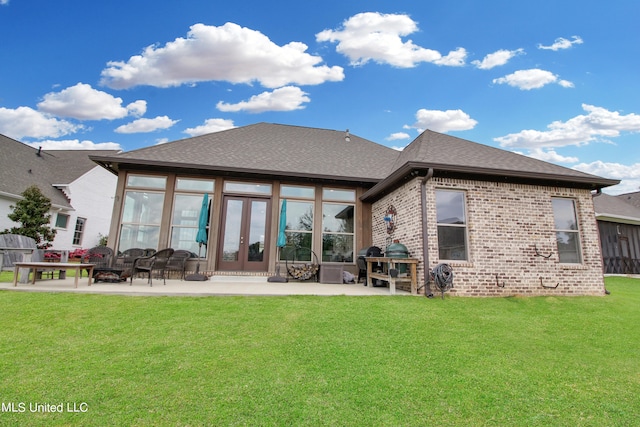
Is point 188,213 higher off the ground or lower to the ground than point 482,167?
lower

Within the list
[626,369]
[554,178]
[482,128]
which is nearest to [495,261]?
[554,178]

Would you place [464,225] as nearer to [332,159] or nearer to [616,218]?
[332,159]

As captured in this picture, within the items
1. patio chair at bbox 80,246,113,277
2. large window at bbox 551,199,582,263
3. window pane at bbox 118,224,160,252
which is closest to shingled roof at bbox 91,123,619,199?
large window at bbox 551,199,582,263

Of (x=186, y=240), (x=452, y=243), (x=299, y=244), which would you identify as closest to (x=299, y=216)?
(x=299, y=244)

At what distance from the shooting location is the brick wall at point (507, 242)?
6.20 meters

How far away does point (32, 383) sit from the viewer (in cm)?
216

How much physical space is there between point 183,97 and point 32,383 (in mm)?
15084

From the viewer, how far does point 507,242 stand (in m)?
6.43

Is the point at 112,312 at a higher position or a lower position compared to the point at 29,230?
lower

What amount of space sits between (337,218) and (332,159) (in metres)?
2.23

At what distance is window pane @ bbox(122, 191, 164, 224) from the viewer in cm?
850

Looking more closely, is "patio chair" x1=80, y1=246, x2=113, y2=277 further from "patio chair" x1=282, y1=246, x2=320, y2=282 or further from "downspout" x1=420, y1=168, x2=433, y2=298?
"downspout" x1=420, y1=168, x2=433, y2=298

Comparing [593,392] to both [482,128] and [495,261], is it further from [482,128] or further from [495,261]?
[482,128]

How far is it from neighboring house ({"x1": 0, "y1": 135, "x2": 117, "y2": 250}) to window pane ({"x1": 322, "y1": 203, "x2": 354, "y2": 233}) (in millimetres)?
13117
